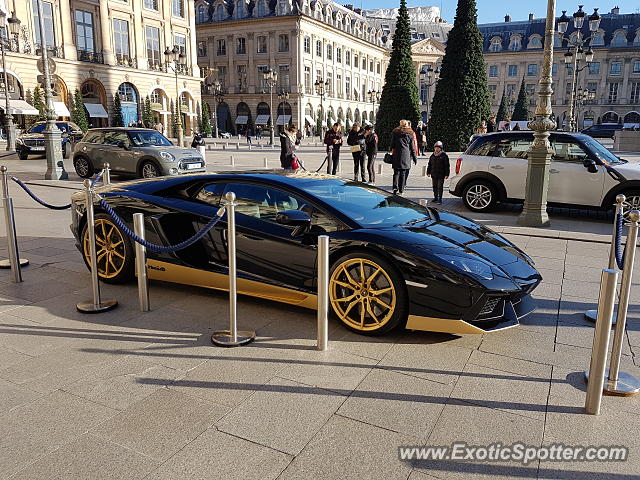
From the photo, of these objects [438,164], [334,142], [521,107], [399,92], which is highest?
[521,107]

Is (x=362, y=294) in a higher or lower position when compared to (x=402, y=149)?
lower

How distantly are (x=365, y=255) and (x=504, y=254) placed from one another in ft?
4.41

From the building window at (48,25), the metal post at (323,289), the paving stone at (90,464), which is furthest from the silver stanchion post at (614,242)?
the building window at (48,25)

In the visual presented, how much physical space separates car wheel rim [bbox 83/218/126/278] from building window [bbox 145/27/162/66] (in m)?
51.1

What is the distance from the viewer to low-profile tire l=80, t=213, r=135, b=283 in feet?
19.0

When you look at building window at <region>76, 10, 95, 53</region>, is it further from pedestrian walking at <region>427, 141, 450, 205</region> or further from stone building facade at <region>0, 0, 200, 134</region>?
pedestrian walking at <region>427, 141, 450, 205</region>

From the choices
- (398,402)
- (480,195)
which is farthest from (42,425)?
(480,195)

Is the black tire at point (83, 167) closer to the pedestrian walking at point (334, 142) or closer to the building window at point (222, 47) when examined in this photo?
the pedestrian walking at point (334, 142)

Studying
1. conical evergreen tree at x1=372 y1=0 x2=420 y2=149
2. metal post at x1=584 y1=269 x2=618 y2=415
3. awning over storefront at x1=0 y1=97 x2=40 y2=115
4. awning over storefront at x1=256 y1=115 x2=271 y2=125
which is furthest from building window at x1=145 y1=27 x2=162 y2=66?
metal post at x1=584 y1=269 x2=618 y2=415

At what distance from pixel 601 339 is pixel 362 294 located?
184cm

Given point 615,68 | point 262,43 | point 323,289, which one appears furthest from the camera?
Answer: point 615,68

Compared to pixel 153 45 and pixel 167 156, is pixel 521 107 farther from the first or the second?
pixel 167 156

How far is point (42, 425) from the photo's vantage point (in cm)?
326

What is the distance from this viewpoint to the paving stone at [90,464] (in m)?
2.78
